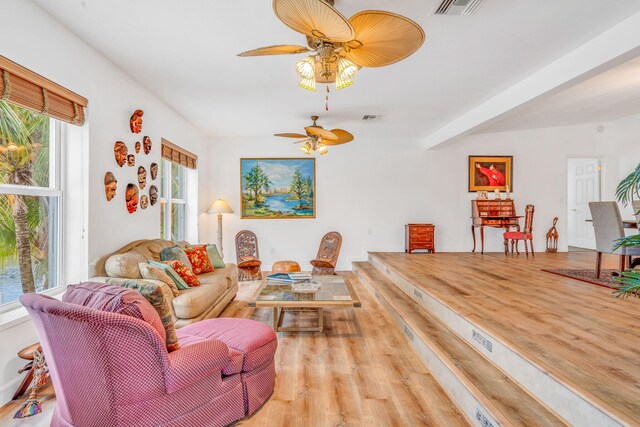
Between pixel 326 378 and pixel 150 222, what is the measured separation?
3.10 metres

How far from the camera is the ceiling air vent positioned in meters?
2.52

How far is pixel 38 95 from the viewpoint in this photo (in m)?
2.64

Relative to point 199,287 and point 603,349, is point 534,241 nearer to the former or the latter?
point 603,349

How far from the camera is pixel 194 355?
1935 millimetres

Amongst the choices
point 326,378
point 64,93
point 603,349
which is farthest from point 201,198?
point 603,349

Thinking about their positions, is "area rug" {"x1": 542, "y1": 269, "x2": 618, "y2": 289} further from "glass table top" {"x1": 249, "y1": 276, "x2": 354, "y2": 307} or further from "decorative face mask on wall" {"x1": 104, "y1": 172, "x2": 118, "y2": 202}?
"decorative face mask on wall" {"x1": 104, "y1": 172, "x2": 118, "y2": 202}

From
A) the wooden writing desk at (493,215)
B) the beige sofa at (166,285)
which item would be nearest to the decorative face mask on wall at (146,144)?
the beige sofa at (166,285)

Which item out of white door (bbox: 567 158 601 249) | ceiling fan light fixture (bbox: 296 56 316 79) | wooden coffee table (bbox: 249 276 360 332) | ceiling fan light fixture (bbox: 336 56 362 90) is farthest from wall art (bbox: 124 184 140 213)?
white door (bbox: 567 158 601 249)

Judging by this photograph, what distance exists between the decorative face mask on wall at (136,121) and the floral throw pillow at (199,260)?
1.60 metres

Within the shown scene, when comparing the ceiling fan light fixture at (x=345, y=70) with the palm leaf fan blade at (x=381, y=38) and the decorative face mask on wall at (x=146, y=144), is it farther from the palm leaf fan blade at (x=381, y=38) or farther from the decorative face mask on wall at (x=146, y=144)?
the decorative face mask on wall at (x=146, y=144)

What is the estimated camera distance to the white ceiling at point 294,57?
104 inches

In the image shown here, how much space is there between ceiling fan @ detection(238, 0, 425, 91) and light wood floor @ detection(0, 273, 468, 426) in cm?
212

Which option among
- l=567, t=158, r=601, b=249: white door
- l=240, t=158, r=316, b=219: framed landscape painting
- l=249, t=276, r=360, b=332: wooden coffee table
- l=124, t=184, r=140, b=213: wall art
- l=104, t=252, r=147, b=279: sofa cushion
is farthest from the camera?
l=567, t=158, r=601, b=249: white door

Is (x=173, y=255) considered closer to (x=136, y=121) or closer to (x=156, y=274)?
(x=156, y=274)
